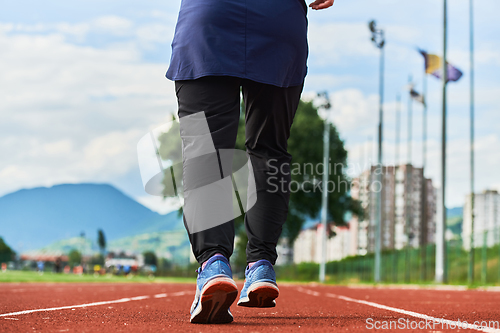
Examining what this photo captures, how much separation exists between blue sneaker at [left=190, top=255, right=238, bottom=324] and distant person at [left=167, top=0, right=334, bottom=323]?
0.17 feet

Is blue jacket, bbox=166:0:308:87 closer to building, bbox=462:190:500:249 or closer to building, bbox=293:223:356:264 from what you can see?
building, bbox=462:190:500:249

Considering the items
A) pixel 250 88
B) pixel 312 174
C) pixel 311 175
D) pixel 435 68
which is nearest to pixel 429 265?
pixel 312 174

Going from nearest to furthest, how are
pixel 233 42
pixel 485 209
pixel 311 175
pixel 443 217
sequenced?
pixel 233 42, pixel 443 217, pixel 311 175, pixel 485 209

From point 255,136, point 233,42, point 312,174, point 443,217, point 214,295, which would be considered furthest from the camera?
point 312,174

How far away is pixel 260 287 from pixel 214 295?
48 cm

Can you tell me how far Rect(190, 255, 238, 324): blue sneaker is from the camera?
244 cm

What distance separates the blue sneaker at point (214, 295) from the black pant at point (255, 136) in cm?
13

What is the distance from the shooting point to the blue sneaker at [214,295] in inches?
96.2

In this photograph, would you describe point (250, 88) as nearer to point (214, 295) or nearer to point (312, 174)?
point (214, 295)

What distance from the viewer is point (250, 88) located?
2922 millimetres

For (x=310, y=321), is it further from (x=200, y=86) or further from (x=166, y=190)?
(x=166, y=190)

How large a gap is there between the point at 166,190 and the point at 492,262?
72.2 ft

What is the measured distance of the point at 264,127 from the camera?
3.01 m

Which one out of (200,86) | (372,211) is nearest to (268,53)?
(200,86)
